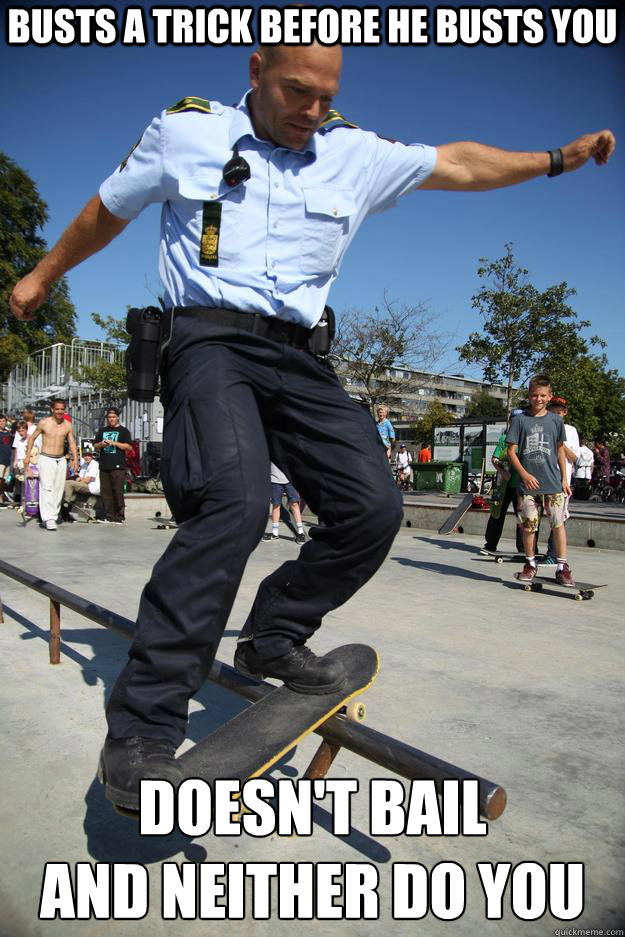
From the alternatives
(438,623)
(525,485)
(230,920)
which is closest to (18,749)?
(230,920)

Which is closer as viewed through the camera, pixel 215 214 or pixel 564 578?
pixel 215 214

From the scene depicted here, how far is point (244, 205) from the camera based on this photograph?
204 centimetres

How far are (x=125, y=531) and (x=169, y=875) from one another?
33.2 feet

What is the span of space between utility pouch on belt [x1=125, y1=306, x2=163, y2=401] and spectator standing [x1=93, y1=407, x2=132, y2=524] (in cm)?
1078

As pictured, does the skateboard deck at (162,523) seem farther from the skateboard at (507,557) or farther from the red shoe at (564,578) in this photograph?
the red shoe at (564,578)

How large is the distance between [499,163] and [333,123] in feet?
1.98

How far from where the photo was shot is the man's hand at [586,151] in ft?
7.93

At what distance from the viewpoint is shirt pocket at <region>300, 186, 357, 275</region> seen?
6.93 feet

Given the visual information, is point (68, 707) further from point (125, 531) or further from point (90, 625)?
point (125, 531)

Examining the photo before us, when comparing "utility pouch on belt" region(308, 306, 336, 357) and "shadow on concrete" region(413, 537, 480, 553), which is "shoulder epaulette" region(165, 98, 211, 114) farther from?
"shadow on concrete" region(413, 537, 480, 553)

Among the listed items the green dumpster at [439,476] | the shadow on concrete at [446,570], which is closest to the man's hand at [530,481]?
the shadow on concrete at [446,570]

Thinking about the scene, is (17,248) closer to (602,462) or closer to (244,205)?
(602,462)

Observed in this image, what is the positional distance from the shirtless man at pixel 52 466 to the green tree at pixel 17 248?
1912cm

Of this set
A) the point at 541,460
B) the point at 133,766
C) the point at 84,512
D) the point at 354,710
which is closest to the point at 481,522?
the point at 541,460
